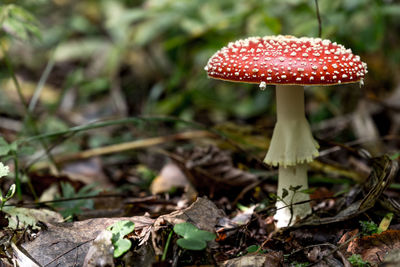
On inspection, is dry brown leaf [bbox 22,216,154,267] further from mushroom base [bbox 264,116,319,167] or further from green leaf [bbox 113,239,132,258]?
mushroom base [bbox 264,116,319,167]

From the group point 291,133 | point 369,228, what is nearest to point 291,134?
point 291,133

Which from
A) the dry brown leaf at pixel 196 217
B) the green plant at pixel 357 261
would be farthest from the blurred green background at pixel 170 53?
the green plant at pixel 357 261

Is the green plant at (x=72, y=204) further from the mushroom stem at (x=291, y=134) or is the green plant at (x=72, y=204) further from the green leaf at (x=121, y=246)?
the mushroom stem at (x=291, y=134)

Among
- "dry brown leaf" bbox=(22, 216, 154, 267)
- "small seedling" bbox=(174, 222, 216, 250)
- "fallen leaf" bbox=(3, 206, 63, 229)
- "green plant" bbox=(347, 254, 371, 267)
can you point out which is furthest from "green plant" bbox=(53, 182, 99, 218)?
"green plant" bbox=(347, 254, 371, 267)

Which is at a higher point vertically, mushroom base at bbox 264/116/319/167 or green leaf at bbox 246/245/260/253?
mushroom base at bbox 264/116/319/167

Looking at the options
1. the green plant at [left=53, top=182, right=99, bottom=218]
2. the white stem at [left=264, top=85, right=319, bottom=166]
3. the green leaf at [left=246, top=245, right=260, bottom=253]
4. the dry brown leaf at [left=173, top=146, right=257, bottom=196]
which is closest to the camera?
the green leaf at [left=246, top=245, right=260, bottom=253]

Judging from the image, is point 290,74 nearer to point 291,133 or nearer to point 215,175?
point 291,133

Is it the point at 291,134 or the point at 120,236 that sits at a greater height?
the point at 291,134

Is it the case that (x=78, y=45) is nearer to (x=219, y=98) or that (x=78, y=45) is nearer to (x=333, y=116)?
(x=219, y=98)
